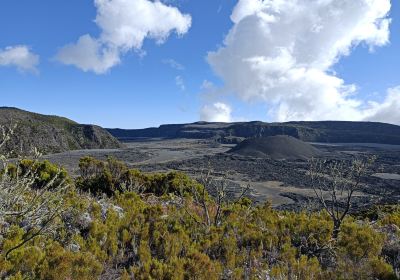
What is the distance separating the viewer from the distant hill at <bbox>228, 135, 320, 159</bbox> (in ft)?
259

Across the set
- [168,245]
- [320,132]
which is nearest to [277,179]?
[168,245]

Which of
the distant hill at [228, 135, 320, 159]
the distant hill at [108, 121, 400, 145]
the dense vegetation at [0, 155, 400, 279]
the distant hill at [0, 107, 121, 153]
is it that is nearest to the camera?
the dense vegetation at [0, 155, 400, 279]

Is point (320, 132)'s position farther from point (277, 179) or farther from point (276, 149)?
point (277, 179)

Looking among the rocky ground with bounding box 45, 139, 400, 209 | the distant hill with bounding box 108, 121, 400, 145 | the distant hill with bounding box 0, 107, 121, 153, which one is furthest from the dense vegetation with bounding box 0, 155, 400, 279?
the distant hill with bounding box 108, 121, 400, 145

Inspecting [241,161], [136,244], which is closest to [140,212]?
[136,244]

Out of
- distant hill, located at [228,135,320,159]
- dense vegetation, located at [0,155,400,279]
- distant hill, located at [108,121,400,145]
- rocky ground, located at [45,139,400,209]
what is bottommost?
rocky ground, located at [45,139,400,209]

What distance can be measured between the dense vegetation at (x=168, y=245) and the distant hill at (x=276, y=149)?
6869cm

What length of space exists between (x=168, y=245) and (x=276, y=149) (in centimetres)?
7663

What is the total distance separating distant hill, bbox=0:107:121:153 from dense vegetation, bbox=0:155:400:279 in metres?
69.7

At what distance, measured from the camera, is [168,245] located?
24.4ft

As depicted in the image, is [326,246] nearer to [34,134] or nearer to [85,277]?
[85,277]

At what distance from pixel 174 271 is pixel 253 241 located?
104 inches

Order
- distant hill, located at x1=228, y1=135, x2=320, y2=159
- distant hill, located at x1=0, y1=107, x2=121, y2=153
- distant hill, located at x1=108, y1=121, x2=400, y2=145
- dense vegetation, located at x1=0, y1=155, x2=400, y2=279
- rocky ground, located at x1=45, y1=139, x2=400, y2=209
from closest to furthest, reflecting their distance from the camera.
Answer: dense vegetation, located at x1=0, y1=155, x2=400, y2=279 < rocky ground, located at x1=45, y1=139, x2=400, y2=209 < distant hill, located at x1=228, y1=135, x2=320, y2=159 < distant hill, located at x1=0, y1=107, x2=121, y2=153 < distant hill, located at x1=108, y1=121, x2=400, y2=145

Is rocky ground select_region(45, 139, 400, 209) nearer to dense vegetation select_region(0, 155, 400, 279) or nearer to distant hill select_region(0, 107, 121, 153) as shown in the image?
dense vegetation select_region(0, 155, 400, 279)
